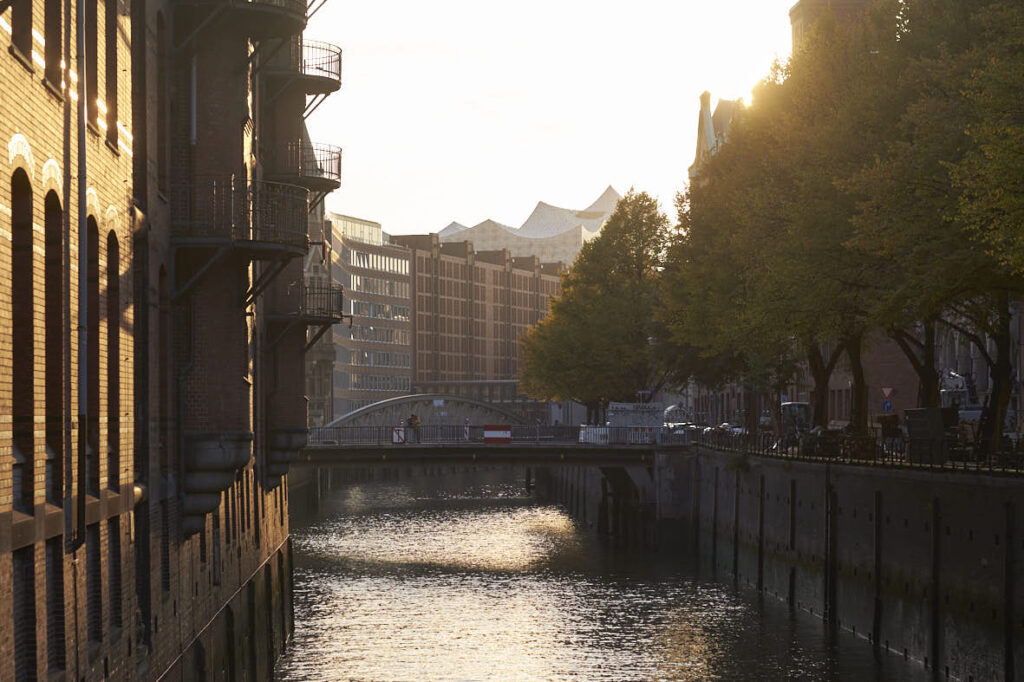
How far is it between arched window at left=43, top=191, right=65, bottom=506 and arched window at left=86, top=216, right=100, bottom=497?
301cm

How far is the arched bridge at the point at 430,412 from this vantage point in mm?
138000

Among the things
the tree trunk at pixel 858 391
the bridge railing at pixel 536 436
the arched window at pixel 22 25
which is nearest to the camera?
the arched window at pixel 22 25

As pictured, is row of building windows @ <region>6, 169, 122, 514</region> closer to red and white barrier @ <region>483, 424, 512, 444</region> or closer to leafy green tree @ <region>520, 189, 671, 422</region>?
red and white barrier @ <region>483, 424, 512, 444</region>

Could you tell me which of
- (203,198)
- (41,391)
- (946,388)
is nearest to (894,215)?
(203,198)

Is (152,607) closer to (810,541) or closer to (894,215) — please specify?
(894,215)

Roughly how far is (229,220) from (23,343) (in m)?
15.0

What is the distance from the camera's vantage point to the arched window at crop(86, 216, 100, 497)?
25.8 metres

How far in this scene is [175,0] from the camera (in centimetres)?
3506

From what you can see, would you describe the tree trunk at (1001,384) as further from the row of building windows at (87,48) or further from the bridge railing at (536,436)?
the bridge railing at (536,436)

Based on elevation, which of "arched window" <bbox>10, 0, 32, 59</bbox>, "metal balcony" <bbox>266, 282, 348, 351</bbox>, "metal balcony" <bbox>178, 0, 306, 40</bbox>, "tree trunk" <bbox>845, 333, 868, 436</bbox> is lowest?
"tree trunk" <bbox>845, 333, 868, 436</bbox>

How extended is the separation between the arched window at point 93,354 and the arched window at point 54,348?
118 inches

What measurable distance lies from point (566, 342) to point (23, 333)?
86444mm

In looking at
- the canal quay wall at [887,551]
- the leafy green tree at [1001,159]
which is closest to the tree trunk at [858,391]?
the canal quay wall at [887,551]

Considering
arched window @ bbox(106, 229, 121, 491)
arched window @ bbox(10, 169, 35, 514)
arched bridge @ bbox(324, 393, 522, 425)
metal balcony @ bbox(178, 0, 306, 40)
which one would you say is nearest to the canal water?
metal balcony @ bbox(178, 0, 306, 40)
